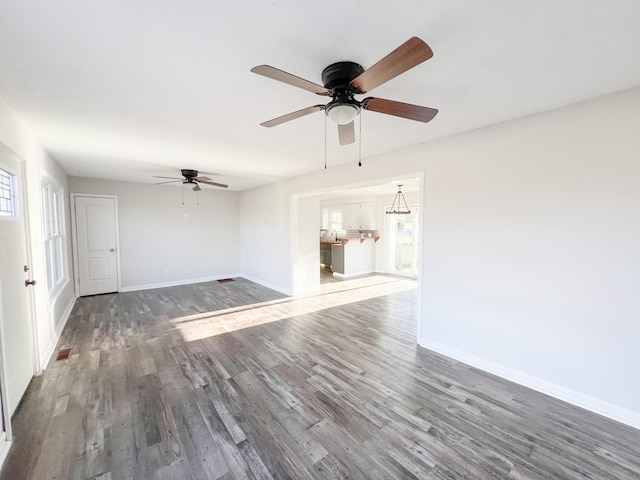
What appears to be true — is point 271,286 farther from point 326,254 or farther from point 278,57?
point 278,57

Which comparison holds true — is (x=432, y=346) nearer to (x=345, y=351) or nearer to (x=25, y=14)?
(x=345, y=351)

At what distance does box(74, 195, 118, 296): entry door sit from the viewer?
5.37 m

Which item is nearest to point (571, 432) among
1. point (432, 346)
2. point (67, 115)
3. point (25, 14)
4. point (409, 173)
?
point (432, 346)

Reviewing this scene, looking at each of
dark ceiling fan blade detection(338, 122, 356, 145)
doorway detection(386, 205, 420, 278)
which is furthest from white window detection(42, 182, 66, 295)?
doorway detection(386, 205, 420, 278)

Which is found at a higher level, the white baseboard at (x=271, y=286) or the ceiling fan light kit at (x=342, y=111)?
the ceiling fan light kit at (x=342, y=111)

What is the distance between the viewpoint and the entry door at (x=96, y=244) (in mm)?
5367

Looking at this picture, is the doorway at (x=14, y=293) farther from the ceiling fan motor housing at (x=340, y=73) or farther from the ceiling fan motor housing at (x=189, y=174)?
the ceiling fan motor housing at (x=340, y=73)

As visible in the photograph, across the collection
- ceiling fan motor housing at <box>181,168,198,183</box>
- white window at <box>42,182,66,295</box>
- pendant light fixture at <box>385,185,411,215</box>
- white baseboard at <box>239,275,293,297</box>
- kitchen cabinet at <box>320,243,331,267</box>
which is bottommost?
white baseboard at <box>239,275,293,297</box>

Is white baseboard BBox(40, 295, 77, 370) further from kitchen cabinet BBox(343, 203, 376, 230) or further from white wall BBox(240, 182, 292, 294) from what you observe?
kitchen cabinet BBox(343, 203, 376, 230)

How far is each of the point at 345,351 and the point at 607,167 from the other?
113 inches

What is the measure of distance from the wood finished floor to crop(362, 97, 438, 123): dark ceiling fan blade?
218 cm

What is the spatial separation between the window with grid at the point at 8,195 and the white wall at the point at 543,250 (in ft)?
12.5

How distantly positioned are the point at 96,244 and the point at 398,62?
6.59 metres

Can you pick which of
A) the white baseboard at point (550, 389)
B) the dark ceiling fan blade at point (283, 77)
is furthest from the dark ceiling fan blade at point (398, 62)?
the white baseboard at point (550, 389)
